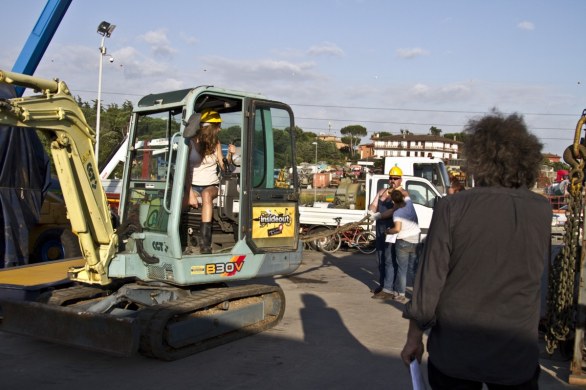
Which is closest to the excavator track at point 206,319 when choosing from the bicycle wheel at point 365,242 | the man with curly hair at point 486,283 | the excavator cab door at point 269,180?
the excavator cab door at point 269,180

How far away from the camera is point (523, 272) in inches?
109

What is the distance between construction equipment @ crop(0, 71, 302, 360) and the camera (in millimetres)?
5656

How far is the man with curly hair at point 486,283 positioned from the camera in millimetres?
2703

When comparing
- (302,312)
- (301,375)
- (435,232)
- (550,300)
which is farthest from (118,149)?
(435,232)

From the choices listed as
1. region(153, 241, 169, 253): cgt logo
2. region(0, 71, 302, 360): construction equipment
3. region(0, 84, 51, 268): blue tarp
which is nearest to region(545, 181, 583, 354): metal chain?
region(0, 71, 302, 360): construction equipment

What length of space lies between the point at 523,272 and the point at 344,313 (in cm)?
576

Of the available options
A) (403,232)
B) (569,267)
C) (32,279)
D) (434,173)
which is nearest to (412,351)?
(569,267)

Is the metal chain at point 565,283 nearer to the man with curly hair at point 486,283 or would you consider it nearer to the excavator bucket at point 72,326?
the man with curly hair at point 486,283

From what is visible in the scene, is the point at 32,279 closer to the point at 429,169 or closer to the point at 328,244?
the point at 328,244

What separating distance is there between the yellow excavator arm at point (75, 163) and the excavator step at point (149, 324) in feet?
1.99

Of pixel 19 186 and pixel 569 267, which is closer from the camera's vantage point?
pixel 569 267

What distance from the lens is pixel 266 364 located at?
19.4 feet

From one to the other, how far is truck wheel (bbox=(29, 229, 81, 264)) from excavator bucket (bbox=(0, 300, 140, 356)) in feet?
15.3

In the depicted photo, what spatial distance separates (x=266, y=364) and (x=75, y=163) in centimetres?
282
